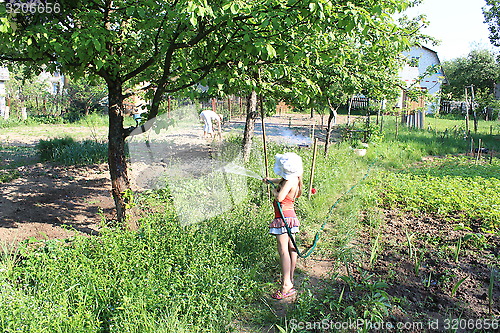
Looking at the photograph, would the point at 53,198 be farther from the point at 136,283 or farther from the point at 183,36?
the point at 136,283

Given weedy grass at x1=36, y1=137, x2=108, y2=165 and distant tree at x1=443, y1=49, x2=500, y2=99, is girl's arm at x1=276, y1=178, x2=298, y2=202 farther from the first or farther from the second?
distant tree at x1=443, y1=49, x2=500, y2=99

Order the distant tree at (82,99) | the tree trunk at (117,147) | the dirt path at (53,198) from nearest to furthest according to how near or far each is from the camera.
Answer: the tree trunk at (117,147) < the dirt path at (53,198) < the distant tree at (82,99)

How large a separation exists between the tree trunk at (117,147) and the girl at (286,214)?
7.28ft

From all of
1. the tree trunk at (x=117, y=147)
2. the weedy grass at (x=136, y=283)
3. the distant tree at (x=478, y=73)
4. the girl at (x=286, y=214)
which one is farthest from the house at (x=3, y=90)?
the distant tree at (x=478, y=73)

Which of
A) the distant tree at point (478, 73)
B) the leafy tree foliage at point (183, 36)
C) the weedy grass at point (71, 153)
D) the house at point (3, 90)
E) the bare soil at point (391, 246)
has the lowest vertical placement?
the bare soil at point (391, 246)

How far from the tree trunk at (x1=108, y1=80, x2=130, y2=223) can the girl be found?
2218mm

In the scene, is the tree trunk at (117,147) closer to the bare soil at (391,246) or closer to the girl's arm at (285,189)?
the bare soil at (391,246)

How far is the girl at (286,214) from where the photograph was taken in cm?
373

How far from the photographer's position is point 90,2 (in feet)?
14.8

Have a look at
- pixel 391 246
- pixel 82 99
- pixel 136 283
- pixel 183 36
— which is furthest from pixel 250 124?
pixel 82 99

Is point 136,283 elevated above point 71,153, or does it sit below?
below

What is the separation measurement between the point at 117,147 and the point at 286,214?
2.45 meters

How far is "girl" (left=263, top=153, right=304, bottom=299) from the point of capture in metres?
3.73

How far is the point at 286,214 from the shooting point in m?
3.85
